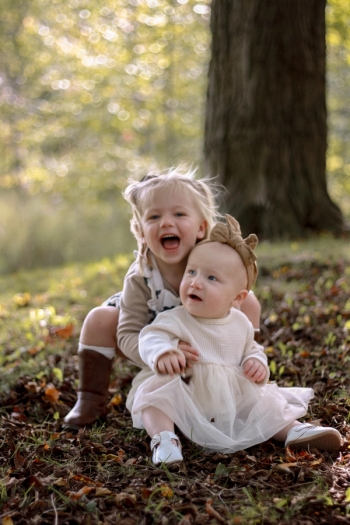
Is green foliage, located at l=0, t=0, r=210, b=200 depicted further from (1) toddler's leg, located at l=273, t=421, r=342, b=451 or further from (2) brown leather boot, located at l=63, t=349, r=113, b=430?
(1) toddler's leg, located at l=273, t=421, r=342, b=451

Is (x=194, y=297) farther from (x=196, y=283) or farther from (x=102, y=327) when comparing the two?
(x=102, y=327)

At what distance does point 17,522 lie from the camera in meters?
2.01

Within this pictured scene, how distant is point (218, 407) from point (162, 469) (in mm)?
403

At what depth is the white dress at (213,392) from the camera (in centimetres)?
259

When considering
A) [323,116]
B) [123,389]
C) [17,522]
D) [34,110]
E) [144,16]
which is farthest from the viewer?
[34,110]

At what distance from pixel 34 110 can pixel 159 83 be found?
4582 mm

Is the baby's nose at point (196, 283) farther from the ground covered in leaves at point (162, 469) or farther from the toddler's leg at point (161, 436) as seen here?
the ground covered in leaves at point (162, 469)

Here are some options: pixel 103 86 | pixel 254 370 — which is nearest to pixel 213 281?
pixel 254 370

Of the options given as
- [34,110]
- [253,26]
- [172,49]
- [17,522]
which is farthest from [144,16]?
[17,522]

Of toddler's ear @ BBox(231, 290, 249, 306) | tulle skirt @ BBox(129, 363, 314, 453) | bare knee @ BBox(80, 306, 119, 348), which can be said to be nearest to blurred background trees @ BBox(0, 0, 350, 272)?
bare knee @ BBox(80, 306, 119, 348)

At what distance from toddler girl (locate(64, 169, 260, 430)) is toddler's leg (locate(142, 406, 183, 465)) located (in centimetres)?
30

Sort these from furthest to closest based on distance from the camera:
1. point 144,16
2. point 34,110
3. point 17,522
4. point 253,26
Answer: point 34,110, point 144,16, point 253,26, point 17,522

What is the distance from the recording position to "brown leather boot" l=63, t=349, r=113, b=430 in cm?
308

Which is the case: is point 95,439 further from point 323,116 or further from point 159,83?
point 159,83
